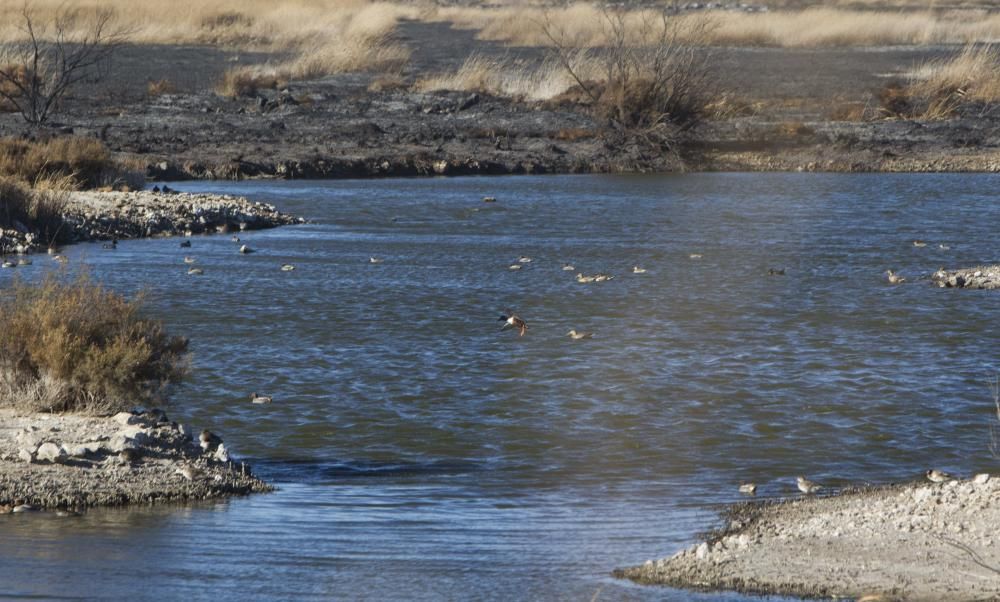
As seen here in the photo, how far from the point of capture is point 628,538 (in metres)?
9.23

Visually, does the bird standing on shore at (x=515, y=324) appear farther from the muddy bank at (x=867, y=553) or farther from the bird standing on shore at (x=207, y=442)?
the muddy bank at (x=867, y=553)

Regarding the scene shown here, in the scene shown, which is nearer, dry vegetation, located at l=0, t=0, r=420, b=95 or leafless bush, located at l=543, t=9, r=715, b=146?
leafless bush, located at l=543, t=9, r=715, b=146

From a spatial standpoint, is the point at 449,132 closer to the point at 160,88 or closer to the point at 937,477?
the point at 160,88

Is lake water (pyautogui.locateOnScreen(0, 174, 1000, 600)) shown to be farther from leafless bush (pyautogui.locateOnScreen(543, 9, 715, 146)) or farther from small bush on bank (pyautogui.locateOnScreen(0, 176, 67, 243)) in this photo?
leafless bush (pyautogui.locateOnScreen(543, 9, 715, 146))

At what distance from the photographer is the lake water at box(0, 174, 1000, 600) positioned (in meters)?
8.67

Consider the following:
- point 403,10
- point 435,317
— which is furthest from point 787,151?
point 403,10

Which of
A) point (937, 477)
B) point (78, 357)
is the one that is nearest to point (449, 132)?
point (78, 357)

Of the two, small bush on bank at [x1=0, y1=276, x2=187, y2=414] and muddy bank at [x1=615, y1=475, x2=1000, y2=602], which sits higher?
small bush on bank at [x1=0, y1=276, x2=187, y2=414]

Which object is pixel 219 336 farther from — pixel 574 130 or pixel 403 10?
pixel 403 10

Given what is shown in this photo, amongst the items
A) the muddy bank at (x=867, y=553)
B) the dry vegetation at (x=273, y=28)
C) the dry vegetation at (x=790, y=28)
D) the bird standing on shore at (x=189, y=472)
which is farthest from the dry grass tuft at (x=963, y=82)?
the bird standing on shore at (x=189, y=472)

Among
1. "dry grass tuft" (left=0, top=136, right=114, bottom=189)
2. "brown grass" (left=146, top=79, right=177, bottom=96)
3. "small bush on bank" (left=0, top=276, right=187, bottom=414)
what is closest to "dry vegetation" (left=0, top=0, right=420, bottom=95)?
"brown grass" (left=146, top=79, right=177, bottom=96)

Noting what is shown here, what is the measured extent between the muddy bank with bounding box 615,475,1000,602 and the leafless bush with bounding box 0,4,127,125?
90.9ft

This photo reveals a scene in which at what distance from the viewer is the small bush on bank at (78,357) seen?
36.8 feet

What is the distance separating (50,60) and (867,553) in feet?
141
